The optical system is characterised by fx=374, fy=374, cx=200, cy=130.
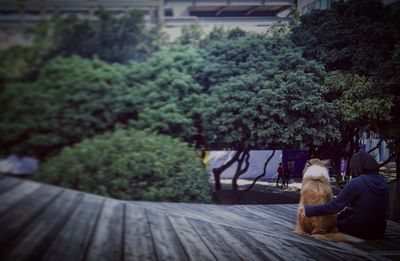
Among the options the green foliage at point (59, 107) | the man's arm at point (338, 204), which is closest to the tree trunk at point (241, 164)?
the man's arm at point (338, 204)

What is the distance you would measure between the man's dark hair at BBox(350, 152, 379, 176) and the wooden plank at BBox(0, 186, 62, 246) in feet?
7.15

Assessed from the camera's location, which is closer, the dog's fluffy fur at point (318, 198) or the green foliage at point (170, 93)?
the green foliage at point (170, 93)

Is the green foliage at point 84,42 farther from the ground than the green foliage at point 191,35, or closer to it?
closer to it

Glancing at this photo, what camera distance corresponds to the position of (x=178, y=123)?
2.76 meters

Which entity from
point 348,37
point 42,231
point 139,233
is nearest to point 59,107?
point 42,231

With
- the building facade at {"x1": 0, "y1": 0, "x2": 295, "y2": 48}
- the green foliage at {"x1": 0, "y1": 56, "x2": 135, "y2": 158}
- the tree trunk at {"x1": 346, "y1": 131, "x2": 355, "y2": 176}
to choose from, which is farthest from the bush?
the tree trunk at {"x1": 346, "y1": 131, "x2": 355, "y2": 176}

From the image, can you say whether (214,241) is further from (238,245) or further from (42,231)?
(42,231)

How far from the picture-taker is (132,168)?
2.62 m

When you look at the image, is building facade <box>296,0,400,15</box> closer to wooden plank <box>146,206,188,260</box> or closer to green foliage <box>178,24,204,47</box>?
green foliage <box>178,24,204,47</box>

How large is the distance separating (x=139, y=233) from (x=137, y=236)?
74 millimetres

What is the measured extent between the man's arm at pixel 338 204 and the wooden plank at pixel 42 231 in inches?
65.4

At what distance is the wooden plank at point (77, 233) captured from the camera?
85.3 inches

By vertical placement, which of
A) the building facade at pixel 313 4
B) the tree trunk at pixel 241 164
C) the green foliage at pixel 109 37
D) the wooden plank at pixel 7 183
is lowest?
the wooden plank at pixel 7 183

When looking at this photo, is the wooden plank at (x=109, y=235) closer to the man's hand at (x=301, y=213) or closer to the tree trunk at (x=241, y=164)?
the tree trunk at (x=241, y=164)
